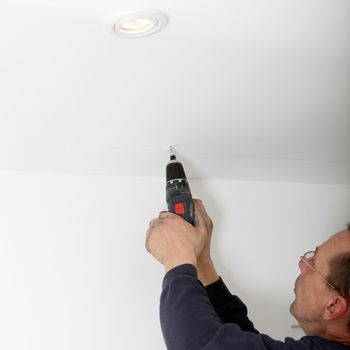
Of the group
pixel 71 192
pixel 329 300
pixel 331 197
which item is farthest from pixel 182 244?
pixel 331 197

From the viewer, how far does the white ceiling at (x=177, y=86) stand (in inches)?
32.6

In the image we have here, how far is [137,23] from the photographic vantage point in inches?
32.9

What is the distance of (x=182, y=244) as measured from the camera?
1136 mm

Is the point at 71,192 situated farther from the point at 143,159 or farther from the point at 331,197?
the point at 331,197

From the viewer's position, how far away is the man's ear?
1093mm

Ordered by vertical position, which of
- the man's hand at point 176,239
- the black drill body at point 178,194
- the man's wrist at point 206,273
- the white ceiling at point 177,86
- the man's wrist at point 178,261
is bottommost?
the man's wrist at point 206,273

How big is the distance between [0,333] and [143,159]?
0.58 meters

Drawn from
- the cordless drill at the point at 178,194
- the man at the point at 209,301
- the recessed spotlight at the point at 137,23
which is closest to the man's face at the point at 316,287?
the man at the point at 209,301

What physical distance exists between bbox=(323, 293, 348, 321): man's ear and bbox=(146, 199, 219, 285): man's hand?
0.30 meters

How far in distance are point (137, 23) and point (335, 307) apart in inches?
28.4

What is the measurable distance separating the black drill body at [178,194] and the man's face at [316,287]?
30 cm

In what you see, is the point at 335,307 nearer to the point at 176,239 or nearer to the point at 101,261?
the point at 176,239

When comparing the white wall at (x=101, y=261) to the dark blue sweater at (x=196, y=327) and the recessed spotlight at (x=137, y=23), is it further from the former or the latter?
the recessed spotlight at (x=137, y=23)

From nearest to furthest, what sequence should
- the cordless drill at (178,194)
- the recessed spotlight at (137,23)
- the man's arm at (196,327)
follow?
the recessed spotlight at (137,23) → the man's arm at (196,327) → the cordless drill at (178,194)
